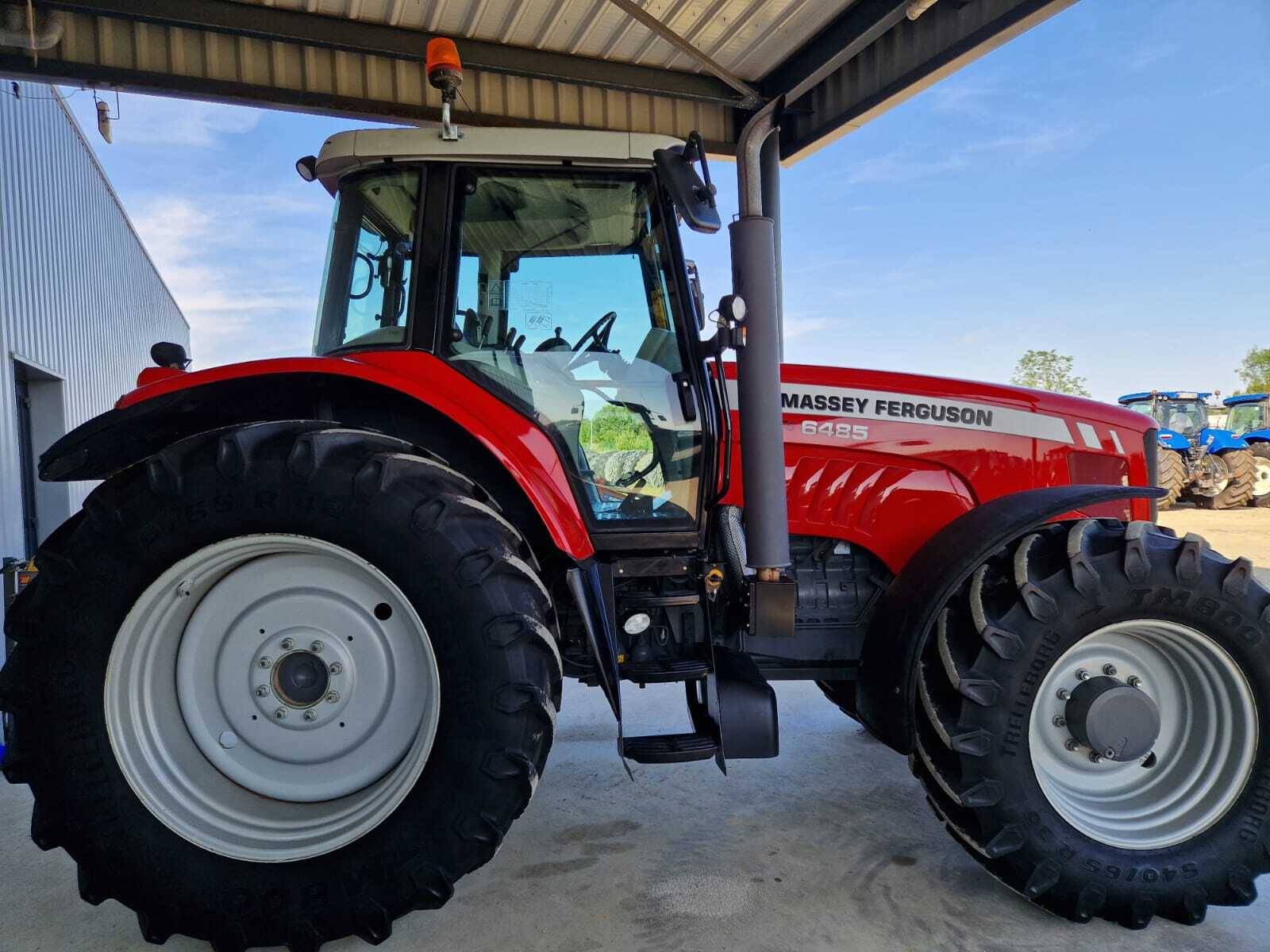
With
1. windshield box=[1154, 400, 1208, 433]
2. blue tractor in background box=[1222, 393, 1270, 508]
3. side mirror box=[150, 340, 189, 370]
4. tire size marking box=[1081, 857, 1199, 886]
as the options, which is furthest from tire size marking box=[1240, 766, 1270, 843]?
windshield box=[1154, 400, 1208, 433]

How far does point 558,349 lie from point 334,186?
0.94 m

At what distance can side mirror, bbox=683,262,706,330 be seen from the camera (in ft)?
8.17

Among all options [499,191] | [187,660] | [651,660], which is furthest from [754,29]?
[187,660]

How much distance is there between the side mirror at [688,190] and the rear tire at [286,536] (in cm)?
103

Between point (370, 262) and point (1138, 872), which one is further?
point (370, 262)

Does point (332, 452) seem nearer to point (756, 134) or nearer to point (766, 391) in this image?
point (766, 391)

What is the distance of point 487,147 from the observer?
7.66 ft

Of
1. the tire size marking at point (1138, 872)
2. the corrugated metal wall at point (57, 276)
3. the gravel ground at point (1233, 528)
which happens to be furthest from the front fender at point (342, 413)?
the gravel ground at point (1233, 528)

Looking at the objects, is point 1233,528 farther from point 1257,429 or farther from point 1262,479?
point 1257,429

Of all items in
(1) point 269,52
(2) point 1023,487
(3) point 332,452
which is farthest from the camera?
(1) point 269,52

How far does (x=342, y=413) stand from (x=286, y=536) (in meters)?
0.53

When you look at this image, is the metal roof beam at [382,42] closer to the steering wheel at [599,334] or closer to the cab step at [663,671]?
the steering wheel at [599,334]

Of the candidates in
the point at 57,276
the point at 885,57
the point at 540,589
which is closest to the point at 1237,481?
the point at 885,57

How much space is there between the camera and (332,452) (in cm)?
193
